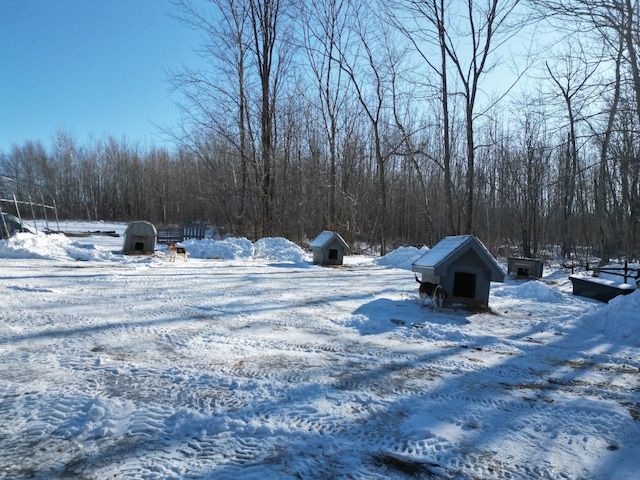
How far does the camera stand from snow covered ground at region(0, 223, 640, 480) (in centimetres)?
223

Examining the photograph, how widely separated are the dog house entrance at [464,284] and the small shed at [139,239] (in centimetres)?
1290

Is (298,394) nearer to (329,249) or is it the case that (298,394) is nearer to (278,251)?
(329,249)

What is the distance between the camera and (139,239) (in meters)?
15.6

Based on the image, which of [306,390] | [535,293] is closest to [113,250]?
[306,390]

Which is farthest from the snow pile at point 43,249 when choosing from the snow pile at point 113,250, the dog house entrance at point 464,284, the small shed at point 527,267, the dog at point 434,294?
the small shed at point 527,267

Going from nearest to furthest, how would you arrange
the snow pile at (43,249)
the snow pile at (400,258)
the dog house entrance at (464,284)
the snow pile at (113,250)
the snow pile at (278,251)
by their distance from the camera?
the dog house entrance at (464,284) < the snow pile at (43,249) < the snow pile at (113,250) < the snow pile at (400,258) < the snow pile at (278,251)

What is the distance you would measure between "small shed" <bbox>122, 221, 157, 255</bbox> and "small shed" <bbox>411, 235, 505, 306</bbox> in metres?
12.5

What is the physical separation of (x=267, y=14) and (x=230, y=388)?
2531cm

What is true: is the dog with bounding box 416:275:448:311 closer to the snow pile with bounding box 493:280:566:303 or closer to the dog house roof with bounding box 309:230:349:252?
the snow pile with bounding box 493:280:566:303

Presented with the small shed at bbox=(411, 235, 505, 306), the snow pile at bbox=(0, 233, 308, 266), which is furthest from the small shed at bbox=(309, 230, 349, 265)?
the small shed at bbox=(411, 235, 505, 306)

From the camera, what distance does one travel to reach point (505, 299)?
8992 mm

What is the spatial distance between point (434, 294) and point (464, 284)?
946 mm

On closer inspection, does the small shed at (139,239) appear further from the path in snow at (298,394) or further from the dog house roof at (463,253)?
the dog house roof at (463,253)

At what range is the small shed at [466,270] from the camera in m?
7.23
